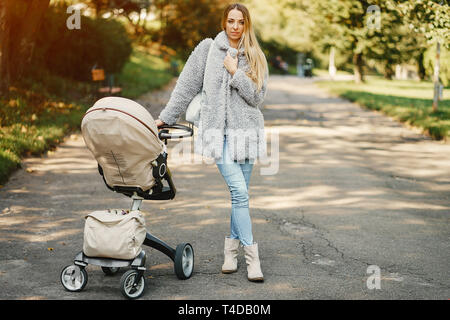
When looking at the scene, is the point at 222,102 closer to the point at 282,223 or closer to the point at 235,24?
the point at 235,24

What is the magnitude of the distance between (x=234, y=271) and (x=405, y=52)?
105 ft

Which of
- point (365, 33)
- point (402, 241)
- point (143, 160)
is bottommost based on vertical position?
Answer: point (402, 241)

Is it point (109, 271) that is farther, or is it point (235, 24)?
point (109, 271)

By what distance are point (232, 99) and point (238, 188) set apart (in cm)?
67

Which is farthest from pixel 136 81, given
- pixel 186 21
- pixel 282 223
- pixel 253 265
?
pixel 253 265

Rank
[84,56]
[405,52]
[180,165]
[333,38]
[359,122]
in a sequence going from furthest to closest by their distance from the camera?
[405,52]
[333,38]
[84,56]
[359,122]
[180,165]

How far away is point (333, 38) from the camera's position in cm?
3197

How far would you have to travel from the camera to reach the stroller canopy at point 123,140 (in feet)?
13.2

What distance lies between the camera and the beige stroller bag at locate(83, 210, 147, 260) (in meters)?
4.05

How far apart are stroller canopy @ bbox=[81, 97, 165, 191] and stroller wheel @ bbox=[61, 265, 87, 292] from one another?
652 mm

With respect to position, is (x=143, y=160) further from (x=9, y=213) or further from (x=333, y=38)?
(x=333, y=38)

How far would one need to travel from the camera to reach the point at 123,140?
4.04 meters

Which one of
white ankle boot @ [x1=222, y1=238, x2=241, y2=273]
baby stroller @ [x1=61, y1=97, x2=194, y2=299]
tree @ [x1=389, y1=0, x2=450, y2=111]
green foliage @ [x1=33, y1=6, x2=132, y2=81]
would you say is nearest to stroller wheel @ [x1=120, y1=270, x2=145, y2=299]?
baby stroller @ [x1=61, y1=97, x2=194, y2=299]
